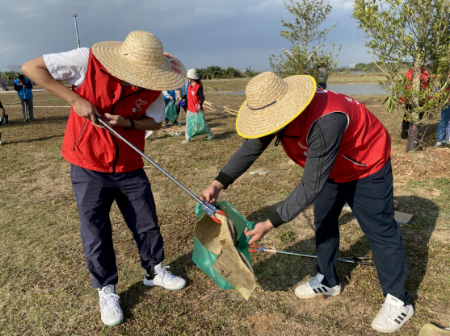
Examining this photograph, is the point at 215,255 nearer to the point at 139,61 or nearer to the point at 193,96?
the point at 139,61

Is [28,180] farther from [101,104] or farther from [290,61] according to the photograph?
[290,61]

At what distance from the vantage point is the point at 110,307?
2.17 m

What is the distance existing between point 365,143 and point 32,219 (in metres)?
3.75

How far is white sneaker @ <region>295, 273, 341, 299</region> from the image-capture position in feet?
7.70

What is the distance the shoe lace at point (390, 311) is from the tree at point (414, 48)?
3964 millimetres

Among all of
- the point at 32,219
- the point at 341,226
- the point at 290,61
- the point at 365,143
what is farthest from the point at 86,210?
the point at 290,61

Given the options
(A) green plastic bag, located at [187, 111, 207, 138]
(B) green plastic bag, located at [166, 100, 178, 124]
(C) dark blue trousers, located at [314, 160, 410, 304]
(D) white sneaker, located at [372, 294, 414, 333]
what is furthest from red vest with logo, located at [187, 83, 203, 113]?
(D) white sneaker, located at [372, 294, 414, 333]

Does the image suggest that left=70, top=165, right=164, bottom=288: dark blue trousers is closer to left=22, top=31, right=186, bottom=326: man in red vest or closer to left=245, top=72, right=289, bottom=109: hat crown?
left=22, top=31, right=186, bottom=326: man in red vest

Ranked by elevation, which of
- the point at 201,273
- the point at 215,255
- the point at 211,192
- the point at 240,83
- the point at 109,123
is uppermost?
the point at 240,83

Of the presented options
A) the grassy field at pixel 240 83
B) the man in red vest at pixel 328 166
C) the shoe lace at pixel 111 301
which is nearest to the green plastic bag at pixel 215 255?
the man in red vest at pixel 328 166

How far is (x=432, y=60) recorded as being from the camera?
16.4ft

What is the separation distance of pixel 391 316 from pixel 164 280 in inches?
64.0

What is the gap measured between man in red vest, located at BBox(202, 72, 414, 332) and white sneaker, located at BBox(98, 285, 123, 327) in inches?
39.2

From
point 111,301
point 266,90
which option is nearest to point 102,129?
point 266,90
